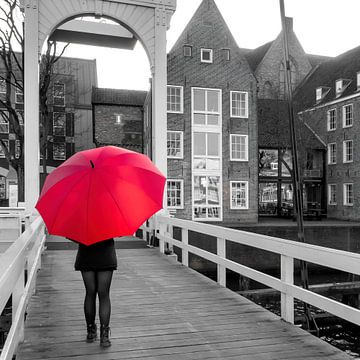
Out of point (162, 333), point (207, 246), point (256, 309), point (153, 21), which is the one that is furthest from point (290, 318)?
point (207, 246)

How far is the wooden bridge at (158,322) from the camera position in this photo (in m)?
3.73

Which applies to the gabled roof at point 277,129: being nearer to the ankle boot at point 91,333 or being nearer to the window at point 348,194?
the window at point 348,194

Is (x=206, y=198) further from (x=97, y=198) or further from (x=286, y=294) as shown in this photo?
(x=97, y=198)

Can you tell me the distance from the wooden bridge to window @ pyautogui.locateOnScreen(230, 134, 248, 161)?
21573mm

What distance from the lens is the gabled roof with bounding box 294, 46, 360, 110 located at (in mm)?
34375

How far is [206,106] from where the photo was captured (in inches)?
1094

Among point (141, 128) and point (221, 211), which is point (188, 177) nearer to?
point (221, 211)

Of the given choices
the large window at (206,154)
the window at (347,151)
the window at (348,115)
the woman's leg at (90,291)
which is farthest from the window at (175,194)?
the woman's leg at (90,291)

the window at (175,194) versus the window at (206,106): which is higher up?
the window at (206,106)

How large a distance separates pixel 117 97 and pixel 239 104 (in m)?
12.2

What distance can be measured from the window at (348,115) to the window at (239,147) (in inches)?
369

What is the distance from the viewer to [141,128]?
3653cm

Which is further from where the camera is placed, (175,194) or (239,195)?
(239,195)

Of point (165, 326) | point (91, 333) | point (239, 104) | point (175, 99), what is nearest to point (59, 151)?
point (175, 99)
